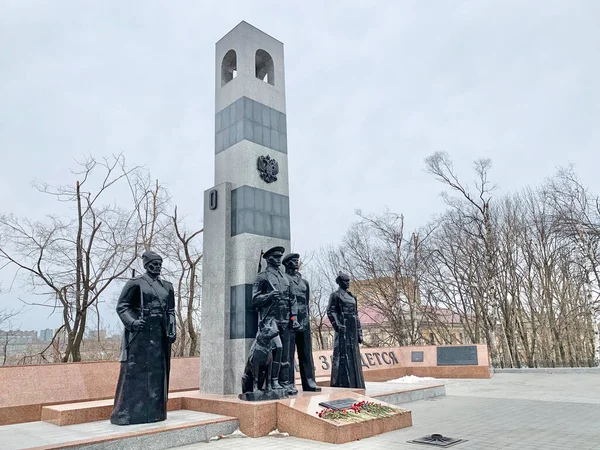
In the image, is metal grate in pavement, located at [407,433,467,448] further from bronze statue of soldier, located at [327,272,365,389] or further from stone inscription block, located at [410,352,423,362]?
stone inscription block, located at [410,352,423,362]

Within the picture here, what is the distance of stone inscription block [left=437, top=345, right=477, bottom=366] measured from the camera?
14953 mm

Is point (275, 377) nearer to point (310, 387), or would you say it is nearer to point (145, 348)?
point (310, 387)

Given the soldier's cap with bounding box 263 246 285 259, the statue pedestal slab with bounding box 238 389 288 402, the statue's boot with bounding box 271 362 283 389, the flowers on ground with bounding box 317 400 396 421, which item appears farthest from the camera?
the soldier's cap with bounding box 263 246 285 259

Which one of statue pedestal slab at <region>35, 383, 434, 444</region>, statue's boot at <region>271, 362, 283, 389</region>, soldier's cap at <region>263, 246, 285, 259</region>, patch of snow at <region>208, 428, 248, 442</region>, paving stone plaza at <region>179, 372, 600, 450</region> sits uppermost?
soldier's cap at <region>263, 246, 285, 259</region>

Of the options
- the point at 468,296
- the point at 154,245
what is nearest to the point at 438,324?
the point at 468,296

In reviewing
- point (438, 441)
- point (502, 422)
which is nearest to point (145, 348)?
point (438, 441)

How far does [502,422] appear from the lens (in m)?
6.74

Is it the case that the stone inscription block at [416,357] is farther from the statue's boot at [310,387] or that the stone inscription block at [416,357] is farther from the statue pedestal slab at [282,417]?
the statue pedestal slab at [282,417]

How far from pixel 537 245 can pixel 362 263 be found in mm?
8330

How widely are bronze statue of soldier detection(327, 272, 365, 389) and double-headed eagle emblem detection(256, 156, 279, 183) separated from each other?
2.44 m

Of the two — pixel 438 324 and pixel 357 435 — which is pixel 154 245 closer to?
pixel 357 435

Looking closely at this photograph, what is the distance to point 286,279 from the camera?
7.61 metres

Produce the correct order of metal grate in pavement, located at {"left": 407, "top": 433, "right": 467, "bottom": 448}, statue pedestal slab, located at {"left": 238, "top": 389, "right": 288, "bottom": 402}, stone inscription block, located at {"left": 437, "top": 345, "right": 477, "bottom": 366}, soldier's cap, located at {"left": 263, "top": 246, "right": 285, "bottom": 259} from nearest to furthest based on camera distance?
metal grate in pavement, located at {"left": 407, "top": 433, "right": 467, "bottom": 448}
statue pedestal slab, located at {"left": 238, "top": 389, "right": 288, "bottom": 402}
soldier's cap, located at {"left": 263, "top": 246, "right": 285, "bottom": 259}
stone inscription block, located at {"left": 437, "top": 345, "right": 477, "bottom": 366}

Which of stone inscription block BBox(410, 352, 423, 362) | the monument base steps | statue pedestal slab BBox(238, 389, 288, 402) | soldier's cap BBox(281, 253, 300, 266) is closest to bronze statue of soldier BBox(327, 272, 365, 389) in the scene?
the monument base steps
